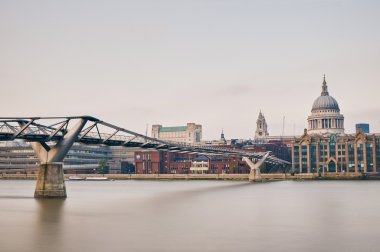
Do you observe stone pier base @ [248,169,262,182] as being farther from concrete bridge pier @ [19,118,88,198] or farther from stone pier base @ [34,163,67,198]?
concrete bridge pier @ [19,118,88,198]

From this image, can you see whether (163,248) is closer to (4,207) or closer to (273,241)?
(273,241)

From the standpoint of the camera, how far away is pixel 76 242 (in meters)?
37.9

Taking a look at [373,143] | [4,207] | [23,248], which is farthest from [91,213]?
[373,143]

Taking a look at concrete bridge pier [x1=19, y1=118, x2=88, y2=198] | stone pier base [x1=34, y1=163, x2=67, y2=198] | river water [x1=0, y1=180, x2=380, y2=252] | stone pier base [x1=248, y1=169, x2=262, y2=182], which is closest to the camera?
river water [x1=0, y1=180, x2=380, y2=252]

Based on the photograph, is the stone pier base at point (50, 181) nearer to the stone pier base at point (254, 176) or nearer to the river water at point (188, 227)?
the river water at point (188, 227)

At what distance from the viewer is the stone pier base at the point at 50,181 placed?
237ft

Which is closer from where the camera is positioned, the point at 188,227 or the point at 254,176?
the point at 188,227

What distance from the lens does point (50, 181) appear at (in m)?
73.4

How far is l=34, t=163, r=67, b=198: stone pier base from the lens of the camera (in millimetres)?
72188

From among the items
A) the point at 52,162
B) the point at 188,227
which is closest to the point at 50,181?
the point at 52,162

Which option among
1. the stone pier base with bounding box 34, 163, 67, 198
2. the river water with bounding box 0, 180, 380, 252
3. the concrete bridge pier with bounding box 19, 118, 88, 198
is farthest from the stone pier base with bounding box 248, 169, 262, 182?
the river water with bounding box 0, 180, 380, 252

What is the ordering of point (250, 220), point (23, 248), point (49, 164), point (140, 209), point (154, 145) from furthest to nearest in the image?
point (154, 145)
point (49, 164)
point (140, 209)
point (250, 220)
point (23, 248)

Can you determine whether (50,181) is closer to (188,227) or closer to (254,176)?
(188,227)

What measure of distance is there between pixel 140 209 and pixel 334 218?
20.0 meters
